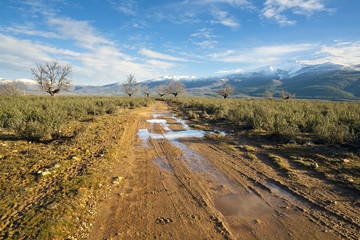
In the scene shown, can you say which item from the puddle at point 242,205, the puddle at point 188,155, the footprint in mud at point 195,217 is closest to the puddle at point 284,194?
the puddle at point 242,205

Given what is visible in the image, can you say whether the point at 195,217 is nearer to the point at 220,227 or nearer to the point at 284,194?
the point at 220,227

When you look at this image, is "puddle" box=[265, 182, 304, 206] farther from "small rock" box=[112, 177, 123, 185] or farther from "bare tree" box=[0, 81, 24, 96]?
"bare tree" box=[0, 81, 24, 96]

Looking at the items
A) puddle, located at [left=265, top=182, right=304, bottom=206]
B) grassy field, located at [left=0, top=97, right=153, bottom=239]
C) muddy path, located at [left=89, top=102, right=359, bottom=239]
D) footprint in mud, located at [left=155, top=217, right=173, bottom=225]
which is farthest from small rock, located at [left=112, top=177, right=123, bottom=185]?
puddle, located at [left=265, top=182, right=304, bottom=206]

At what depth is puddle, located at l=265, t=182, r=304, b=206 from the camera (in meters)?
3.61

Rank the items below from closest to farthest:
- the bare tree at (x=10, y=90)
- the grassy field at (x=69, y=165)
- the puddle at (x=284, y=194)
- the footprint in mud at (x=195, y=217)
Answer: the grassy field at (x=69, y=165), the footprint in mud at (x=195, y=217), the puddle at (x=284, y=194), the bare tree at (x=10, y=90)

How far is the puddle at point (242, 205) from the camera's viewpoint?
10.6 ft

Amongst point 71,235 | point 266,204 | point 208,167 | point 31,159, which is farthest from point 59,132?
point 266,204

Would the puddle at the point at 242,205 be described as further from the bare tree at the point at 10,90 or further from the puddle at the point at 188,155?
the bare tree at the point at 10,90

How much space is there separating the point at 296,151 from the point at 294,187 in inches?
110

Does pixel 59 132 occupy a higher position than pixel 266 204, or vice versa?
pixel 59 132

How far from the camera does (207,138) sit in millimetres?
8422

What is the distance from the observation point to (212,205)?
3.44 m

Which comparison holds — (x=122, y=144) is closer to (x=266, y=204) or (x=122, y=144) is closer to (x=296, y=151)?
(x=266, y=204)

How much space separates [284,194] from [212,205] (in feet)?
5.86
